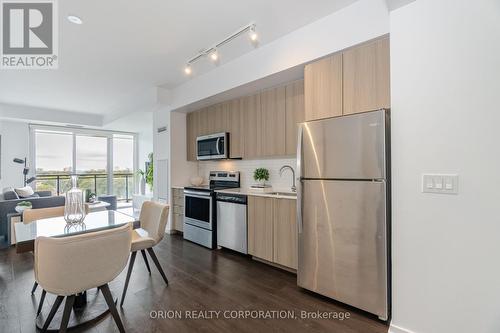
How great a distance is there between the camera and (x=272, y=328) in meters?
1.88

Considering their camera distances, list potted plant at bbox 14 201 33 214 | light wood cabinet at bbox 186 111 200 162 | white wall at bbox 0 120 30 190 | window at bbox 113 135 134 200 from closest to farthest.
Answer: potted plant at bbox 14 201 33 214 < light wood cabinet at bbox 186 111 200 162 < white wall at bbox 0 120 30 190 < window at bbox 113 135 134 200

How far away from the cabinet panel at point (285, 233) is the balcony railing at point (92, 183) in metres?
5.74

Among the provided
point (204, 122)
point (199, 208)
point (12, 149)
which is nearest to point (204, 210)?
point (199, 208)

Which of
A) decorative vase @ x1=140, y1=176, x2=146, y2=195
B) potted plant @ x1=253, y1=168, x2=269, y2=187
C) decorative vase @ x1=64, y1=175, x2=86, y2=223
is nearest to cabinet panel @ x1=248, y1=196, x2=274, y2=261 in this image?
potted plant @ x1=253, y1=168, x2=269, y2=187

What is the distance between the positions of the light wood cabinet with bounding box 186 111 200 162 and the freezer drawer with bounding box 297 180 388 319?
9.51 ft

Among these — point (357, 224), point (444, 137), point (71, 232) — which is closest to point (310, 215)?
point (357, 224)

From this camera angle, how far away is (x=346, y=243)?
2.07m

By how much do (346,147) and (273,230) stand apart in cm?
142

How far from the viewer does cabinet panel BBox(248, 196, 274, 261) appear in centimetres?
301

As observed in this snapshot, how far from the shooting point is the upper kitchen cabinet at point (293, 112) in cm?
303

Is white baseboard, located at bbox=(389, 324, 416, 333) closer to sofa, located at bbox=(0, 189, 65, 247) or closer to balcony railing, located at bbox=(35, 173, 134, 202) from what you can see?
sofa, located at bbox=(0, 189, 65, 247)

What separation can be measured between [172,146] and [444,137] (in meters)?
4.12

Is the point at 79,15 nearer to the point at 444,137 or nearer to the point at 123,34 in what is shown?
the point at 123,34

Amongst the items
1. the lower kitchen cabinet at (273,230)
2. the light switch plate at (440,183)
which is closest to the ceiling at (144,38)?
the light switch plate at (440,183)
